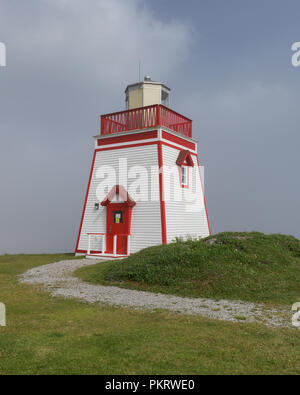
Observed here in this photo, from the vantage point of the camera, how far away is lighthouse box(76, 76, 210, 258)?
1706cm

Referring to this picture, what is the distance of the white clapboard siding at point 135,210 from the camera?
16.8 meters

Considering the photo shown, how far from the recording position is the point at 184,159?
61.9ft

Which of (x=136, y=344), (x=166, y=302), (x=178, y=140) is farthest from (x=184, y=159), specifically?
(x=136, y=344)

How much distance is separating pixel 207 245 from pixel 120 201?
633 cm

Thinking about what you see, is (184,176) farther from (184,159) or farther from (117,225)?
(117,225)

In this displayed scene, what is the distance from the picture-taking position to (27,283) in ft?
37.9

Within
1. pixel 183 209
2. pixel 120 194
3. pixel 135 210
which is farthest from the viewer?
pixel 183 209

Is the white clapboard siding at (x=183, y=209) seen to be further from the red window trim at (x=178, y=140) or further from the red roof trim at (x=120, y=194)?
the red roof trim at (x=120, y=194)

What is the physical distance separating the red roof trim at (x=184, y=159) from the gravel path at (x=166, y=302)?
9283 mm

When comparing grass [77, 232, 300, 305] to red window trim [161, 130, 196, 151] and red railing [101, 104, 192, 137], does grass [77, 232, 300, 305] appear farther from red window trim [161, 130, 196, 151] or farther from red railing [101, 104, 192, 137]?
red railing [101, 104, 192, 137]

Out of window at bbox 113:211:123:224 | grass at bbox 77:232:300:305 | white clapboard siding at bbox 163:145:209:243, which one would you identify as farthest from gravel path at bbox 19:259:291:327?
white clapboard siding at bbox 163:145:209:243

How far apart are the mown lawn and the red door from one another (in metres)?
9.81

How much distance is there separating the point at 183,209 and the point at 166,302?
1010 cm
